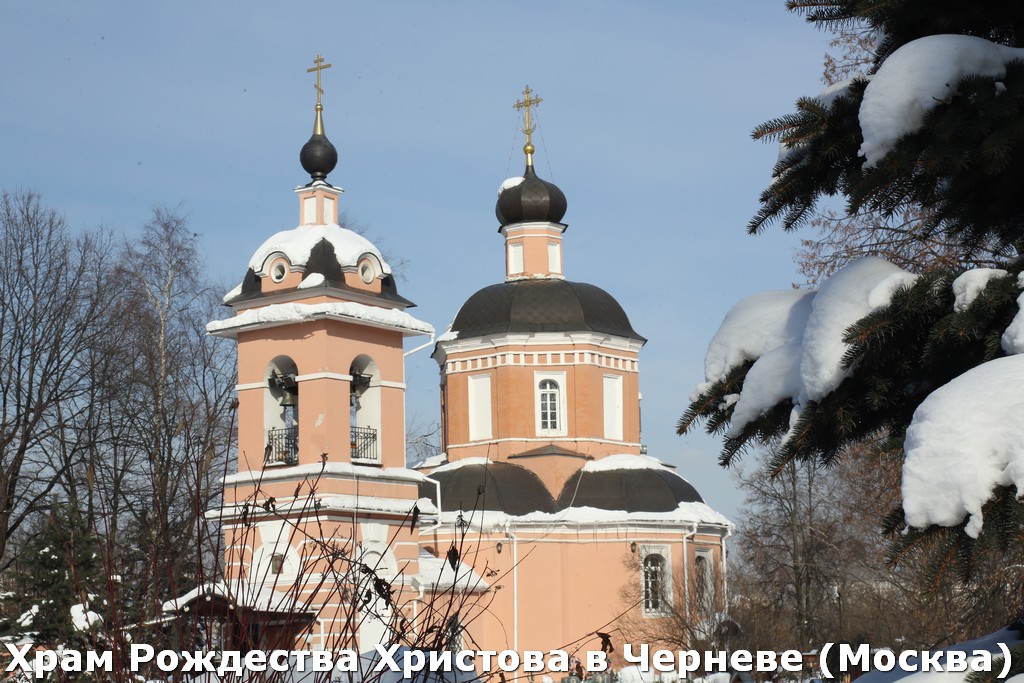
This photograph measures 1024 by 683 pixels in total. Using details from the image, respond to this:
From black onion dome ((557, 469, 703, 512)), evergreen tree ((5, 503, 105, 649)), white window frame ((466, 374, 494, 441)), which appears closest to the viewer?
evergreen tree ((5, 503, 105, 649))

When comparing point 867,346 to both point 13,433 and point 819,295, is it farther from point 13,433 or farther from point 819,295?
point 13,433

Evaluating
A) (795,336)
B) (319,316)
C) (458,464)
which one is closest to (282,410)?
(319,316)

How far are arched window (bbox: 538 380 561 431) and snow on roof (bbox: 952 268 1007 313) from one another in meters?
26.3

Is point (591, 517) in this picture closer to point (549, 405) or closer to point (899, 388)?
point (549, 405)

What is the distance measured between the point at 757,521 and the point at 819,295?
3381 centimetres

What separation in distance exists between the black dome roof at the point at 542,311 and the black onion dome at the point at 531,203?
164 cm

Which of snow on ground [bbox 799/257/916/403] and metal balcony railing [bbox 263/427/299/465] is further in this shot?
metal balcony railing [bbox 263/427/299/465]

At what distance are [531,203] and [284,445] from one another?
12.9 m

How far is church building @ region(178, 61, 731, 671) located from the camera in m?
20.9

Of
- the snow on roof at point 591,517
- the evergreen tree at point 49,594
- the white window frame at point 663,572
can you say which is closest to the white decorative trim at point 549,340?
the snow on roof at point 591,517

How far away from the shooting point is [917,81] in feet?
15.1

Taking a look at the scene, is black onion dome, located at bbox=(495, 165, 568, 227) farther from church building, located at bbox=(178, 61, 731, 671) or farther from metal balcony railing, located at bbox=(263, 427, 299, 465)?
metal balcony railing, located at bbox=(263, 427, 299, 465)

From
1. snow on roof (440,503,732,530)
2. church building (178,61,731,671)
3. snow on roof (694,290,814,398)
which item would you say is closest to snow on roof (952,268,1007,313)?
snow on roof (694,290,814,398)

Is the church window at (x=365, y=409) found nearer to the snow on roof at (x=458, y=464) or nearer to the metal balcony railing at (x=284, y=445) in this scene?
the metal balcony railing at (x=284, y=445)
